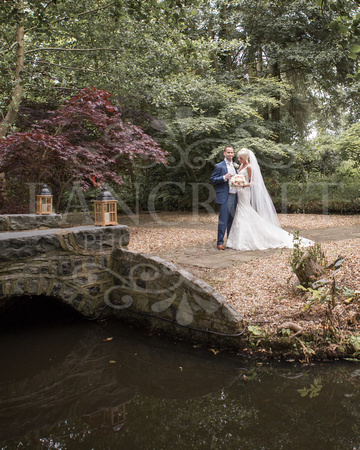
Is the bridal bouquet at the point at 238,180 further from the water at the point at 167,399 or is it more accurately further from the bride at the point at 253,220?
the water at the point at 167,399

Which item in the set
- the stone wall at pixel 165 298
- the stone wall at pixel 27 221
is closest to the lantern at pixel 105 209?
the stone wall at pixel 165 298

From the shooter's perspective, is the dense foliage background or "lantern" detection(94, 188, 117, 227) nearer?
"lantern" detection(94, 188, 117, 227)

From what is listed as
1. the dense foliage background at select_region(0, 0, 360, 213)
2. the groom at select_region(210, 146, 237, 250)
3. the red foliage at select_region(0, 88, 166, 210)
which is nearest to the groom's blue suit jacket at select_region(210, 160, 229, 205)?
the groom at select_region(210, 146, 237, 250)

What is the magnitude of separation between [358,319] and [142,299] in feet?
7.52

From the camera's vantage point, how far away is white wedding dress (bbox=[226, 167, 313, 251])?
6223 millimetres

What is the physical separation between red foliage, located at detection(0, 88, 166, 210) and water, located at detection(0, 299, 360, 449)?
156 inches

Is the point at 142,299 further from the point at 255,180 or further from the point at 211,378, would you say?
the point at 255,180

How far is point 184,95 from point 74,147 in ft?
12.8

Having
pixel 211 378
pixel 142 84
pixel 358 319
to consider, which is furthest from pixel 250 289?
pixel 142 84

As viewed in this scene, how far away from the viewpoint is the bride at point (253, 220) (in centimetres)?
625

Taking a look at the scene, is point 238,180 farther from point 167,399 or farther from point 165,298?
point 167,399

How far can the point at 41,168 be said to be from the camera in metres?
7.19

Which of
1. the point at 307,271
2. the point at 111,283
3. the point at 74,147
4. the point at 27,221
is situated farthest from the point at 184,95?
the point at 307,271

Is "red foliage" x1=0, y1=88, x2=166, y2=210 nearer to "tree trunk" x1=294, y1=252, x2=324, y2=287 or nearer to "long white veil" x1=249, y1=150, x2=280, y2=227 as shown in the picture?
"long white veil" x1=249, y1=150, x2=280, y2=227
